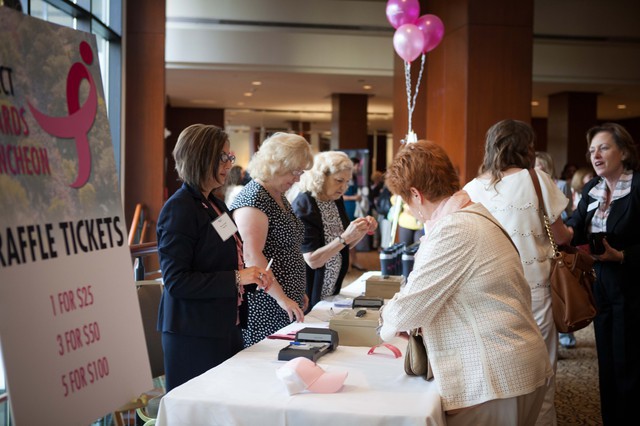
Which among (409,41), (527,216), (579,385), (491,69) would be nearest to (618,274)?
(527,216)

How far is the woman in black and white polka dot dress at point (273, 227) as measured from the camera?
9.15ft

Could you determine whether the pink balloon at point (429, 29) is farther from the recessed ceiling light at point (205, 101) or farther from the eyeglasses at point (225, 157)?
the recessed ceiling light at point (205, 101)

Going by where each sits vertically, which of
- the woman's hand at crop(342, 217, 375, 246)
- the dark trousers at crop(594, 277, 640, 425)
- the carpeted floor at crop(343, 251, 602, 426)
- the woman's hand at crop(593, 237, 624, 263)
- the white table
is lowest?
the carpeted floor at crop(343, 251, 602, 426)

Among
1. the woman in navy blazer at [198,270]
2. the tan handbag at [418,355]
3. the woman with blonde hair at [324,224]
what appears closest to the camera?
the tan handbag at [418,355]

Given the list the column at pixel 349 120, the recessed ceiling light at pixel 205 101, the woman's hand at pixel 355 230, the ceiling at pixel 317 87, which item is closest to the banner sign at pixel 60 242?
the woman's hand at pixel 355 230

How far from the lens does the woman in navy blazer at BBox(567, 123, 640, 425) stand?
3.28m

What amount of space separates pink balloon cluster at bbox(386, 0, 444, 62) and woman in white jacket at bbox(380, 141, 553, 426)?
194 inches

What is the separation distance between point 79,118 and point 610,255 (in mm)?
2597

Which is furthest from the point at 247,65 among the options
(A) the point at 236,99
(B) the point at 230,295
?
(B) the point at 230,295

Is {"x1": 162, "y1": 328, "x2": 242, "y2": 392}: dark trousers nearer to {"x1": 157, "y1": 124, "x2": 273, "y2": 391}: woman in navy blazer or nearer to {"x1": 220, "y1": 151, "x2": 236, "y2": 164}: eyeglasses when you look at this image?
{"x1": 157, "y1": 124, "x2": 273, "y2": 391}: woman in navy blazer

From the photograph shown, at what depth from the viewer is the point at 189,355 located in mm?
2270

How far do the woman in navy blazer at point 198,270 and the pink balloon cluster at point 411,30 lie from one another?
14.8 ft

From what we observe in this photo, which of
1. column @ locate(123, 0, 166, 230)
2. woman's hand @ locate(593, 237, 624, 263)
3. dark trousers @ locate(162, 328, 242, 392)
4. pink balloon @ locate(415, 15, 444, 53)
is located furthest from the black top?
column @ locate(123, 0, 166, 230)

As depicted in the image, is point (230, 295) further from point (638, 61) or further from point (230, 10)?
point (638, 61)
